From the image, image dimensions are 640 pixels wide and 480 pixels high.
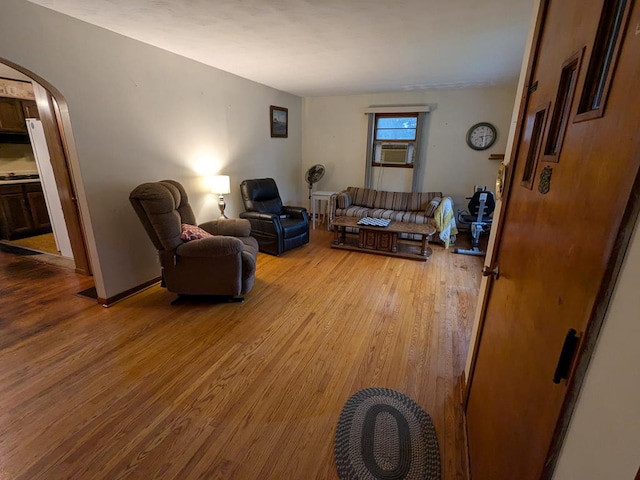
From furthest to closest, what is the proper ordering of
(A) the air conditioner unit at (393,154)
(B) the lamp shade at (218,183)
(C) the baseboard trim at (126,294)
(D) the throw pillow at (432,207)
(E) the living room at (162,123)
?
(A) the air conditioner unit at (393,154), (D) the throw pillow at (432,207), (B) the lamp shade at (218,183), (C) the baseboard trim at (126,294), (E) the living room at (162,123)

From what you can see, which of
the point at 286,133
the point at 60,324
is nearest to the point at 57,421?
the point at 60,324

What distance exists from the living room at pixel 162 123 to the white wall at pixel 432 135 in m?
0.02

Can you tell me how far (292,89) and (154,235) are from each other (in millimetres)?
3512

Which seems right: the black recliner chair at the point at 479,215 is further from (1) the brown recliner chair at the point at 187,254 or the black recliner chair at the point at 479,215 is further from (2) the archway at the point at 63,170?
(2) the archway at the point at 63,170

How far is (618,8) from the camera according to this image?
596 millimetres

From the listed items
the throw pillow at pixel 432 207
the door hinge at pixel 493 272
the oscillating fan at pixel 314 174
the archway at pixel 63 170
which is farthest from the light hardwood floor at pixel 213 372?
the oscillating fan at pixel 314 174

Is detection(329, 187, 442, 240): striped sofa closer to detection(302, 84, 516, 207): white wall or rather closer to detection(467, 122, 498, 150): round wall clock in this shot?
detection(302, 84, 516, 207): white wall

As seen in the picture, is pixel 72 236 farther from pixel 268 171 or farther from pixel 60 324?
pixel 268 171

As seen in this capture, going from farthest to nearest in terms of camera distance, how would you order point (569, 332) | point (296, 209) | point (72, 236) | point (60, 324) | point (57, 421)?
point (296, 209) < point (72, 236) < point (60, 324) < point (57, 421) < point (569, 332)

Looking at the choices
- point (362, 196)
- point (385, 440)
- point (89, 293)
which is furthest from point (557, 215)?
point (362, 196)

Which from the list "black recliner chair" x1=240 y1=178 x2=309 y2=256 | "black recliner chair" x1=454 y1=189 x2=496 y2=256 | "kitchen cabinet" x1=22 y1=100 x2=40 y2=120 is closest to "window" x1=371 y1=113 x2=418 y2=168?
"black recliner chair" x1=454 y1=189 x2=496 y2=256

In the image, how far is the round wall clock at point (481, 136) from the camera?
4668 mm

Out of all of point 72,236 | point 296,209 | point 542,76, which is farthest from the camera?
point 296,209

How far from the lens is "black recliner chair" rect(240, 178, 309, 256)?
3.92m
